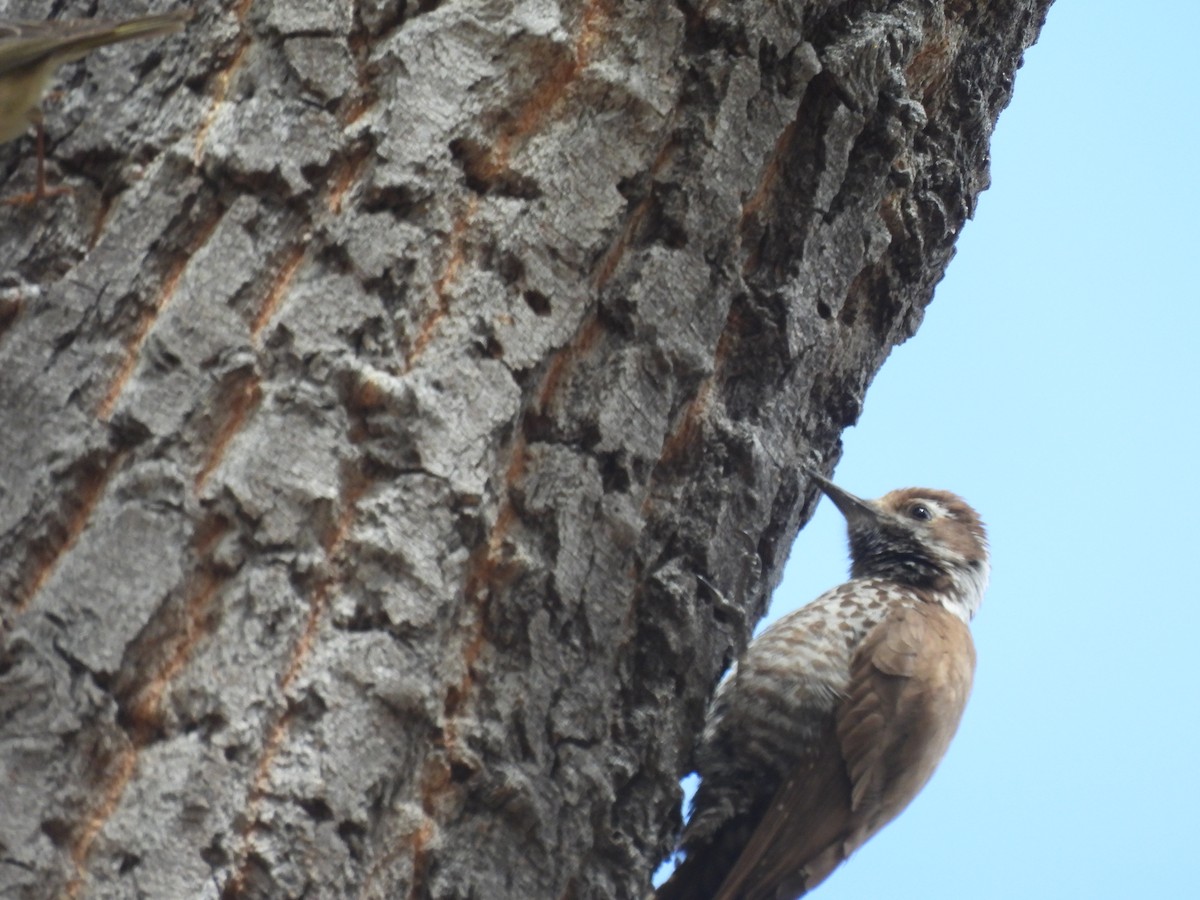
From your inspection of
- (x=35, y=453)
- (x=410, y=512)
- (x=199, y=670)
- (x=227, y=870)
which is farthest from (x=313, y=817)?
(x=35, y=453)

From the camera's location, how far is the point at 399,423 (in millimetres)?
2006

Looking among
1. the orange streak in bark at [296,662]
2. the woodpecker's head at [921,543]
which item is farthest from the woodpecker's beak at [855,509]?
the orange streak in bark at [296,662]

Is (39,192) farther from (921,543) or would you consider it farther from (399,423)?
(921,543)

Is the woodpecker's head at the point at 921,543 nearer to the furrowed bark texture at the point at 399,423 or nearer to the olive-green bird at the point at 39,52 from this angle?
the furrowed bark texture at the point at 399,423

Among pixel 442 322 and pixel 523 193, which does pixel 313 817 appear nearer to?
pixel 442 322

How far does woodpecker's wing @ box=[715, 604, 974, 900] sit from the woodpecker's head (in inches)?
24.0

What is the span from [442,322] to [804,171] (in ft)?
2.69

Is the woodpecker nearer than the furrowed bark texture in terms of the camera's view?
No

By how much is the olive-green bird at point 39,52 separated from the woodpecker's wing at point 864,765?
2215mm

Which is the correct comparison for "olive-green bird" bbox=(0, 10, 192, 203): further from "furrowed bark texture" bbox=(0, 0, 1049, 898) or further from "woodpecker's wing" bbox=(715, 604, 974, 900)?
"woodpecker's wing" bbox=(715, 604, 974, 900)

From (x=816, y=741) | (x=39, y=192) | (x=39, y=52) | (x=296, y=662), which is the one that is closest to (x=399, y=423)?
(x=296, y=662)

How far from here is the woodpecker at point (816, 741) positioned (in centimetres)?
338

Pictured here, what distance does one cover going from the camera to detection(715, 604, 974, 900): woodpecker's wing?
3.36 m

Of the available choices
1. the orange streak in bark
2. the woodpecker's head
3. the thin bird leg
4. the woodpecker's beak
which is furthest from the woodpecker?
the thin bird leg
